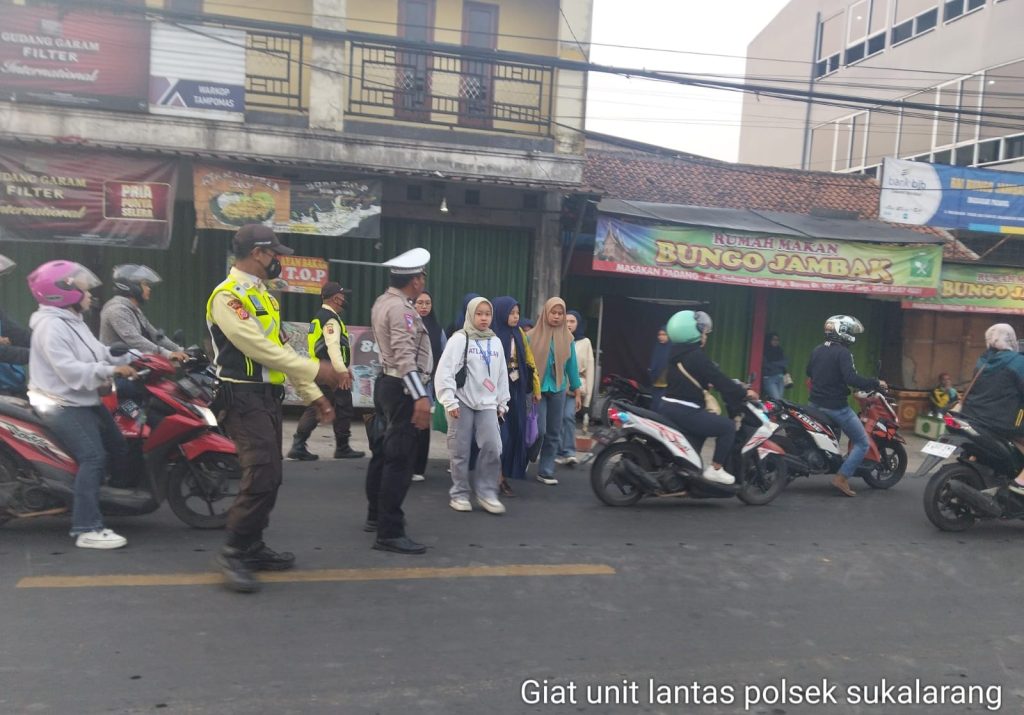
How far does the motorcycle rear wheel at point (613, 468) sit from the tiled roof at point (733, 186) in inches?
293

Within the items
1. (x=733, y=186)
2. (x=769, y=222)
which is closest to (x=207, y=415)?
(x=769, y=222)

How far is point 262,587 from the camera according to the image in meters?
4.37

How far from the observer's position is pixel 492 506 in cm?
629

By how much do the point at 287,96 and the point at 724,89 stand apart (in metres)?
5.71

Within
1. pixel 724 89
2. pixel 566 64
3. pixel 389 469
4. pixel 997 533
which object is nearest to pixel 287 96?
pixel 566 64

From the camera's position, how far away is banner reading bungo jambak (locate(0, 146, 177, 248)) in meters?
9.23

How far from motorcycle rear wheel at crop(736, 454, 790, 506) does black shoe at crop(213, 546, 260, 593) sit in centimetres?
420

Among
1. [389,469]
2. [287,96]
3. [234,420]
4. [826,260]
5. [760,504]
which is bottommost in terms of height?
[760,504]

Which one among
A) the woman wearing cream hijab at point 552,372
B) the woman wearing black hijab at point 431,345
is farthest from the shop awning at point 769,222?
the woman wearing black hijab at point 431,345

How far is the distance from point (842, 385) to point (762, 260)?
4.17 metres

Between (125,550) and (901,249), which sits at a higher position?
(901,249)

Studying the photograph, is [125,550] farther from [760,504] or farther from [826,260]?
[826,260]

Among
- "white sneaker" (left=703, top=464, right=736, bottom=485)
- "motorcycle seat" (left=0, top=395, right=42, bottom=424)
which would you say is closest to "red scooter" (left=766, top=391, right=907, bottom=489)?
"white sneaker" (left=703, top=464, right=736, bottom=485)

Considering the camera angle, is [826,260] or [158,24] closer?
[158,24]
